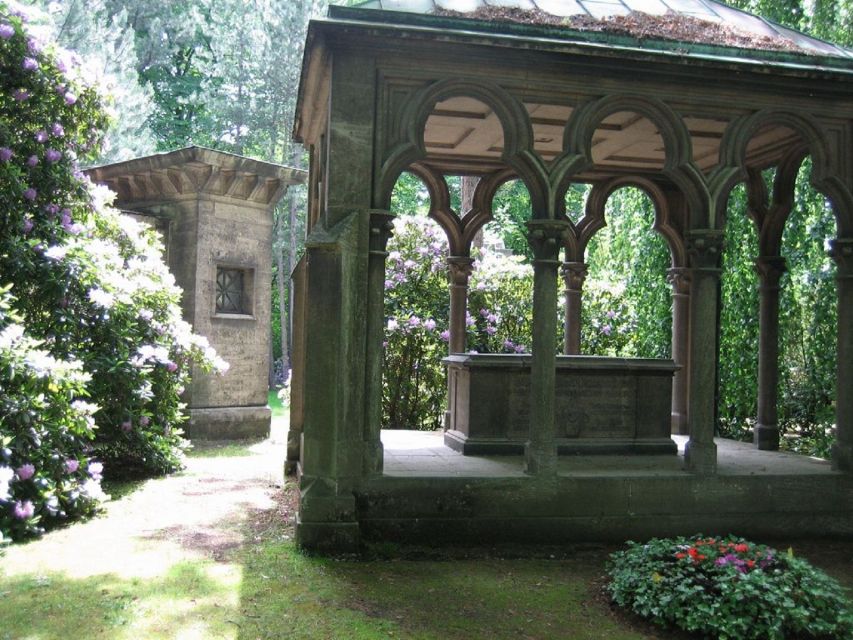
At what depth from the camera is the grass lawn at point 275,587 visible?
484cm

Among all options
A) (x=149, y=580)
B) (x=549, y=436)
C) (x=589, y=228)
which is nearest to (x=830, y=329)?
(x=589, y=228)

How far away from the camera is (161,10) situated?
2719cm

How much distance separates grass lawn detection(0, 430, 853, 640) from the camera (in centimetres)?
484

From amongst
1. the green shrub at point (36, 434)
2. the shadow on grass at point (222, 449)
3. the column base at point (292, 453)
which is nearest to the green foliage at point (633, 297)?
the shadow on grass at point (222, 449)

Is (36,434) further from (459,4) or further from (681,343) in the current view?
(681,343)

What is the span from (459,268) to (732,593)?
5.88m

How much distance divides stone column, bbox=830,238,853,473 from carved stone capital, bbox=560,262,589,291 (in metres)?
3.49

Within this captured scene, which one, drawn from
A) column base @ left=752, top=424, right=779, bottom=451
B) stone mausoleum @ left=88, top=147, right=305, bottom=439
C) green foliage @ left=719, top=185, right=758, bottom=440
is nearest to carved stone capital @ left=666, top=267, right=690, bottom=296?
green foliage @ left=719, top=185, right=758, bottom=440

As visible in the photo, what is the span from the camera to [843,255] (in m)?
7.44

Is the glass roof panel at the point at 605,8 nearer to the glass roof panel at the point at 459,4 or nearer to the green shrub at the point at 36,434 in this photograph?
the glass roof panel at the point at 459,4

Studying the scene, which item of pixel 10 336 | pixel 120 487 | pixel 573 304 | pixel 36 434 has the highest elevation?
pixel 573 304

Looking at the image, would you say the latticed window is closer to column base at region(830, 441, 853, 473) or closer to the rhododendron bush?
the rhododendron bush

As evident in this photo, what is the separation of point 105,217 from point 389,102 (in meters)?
4.20

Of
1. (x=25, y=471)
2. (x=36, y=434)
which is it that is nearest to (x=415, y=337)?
(x=36, y=434)
